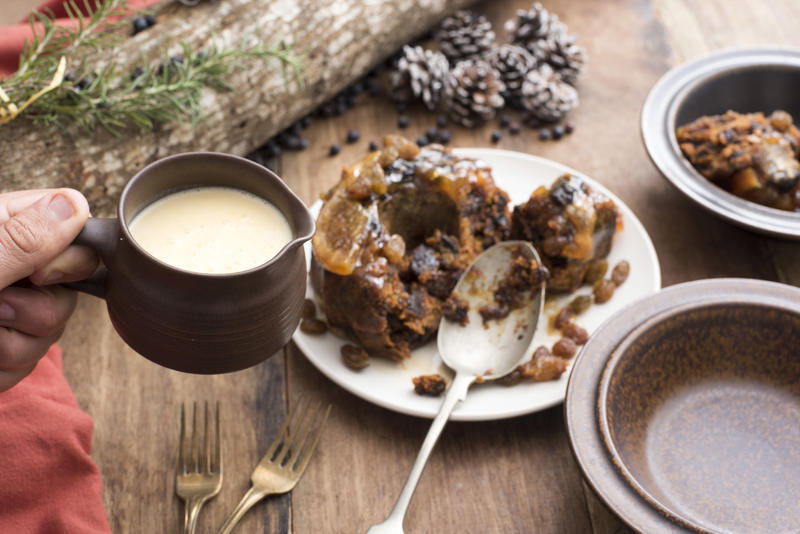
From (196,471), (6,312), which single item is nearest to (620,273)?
(196,471)

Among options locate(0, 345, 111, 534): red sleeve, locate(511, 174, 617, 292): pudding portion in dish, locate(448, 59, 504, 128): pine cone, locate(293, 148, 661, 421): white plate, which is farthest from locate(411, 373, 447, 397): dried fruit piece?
locate(448, 59, 504, 128): pine cone

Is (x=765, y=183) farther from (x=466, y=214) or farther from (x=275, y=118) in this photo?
(x=275, y=118)

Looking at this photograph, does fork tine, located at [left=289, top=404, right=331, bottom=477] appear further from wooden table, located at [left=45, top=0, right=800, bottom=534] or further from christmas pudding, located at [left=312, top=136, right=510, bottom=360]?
christmas pudding, located at [left=312, top=136, right=510, bottom=360]

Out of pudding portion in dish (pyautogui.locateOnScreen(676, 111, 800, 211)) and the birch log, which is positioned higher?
the birch log

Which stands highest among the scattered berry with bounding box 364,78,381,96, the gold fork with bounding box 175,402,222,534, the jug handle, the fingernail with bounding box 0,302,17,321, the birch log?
the jug handle

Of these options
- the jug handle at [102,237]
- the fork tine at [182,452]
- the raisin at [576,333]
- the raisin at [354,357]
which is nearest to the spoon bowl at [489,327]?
the raisin at [576,333]

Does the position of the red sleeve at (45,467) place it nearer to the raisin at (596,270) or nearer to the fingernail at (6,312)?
the fingernail at (6,312)

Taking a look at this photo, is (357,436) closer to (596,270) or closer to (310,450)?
(310,450)
